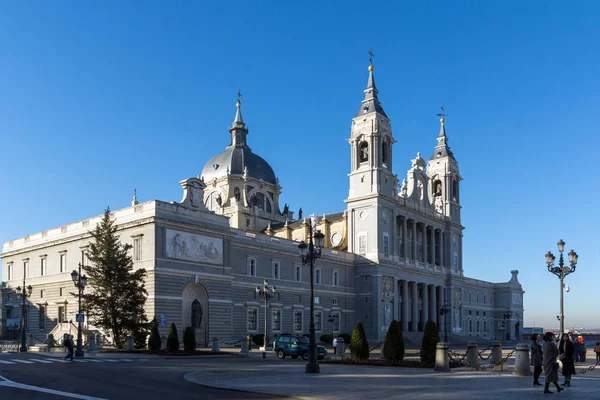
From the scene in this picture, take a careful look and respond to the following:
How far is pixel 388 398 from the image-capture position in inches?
684

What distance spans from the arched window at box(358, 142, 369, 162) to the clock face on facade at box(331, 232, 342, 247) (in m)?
10.6

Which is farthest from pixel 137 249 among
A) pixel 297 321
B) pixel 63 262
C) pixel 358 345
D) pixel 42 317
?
pixel 358 345

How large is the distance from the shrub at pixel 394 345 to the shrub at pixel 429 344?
134 centimetres

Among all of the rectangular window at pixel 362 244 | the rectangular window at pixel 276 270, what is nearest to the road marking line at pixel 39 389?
the rectangular window at pixel 276 270

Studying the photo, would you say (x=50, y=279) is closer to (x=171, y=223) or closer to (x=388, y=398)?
(x=171, y=223)

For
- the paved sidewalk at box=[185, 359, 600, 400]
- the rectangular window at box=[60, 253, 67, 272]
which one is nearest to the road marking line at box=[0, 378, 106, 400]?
the paved sidewalk at box=[185, 359, 600, 400]

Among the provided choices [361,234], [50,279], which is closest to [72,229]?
[50,279]

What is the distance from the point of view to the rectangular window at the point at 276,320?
6284 cm

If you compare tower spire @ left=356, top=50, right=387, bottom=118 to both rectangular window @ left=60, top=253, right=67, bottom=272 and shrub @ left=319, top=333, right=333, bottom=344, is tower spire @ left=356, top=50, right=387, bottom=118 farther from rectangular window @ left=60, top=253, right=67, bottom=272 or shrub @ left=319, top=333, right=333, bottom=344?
rectangular window @ left=60, top=253, right=67, bottom=272

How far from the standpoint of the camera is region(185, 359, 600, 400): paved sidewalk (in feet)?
59.7

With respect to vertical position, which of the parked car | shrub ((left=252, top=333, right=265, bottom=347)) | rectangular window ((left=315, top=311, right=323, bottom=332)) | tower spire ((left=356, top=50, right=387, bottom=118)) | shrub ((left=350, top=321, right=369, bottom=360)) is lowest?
shrub ((left=252, top=333, right=265, bottom=347))

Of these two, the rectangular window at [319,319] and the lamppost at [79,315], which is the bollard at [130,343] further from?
the rectangular window at [319,319]

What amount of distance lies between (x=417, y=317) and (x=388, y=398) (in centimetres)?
6702

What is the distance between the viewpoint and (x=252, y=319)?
199ft
